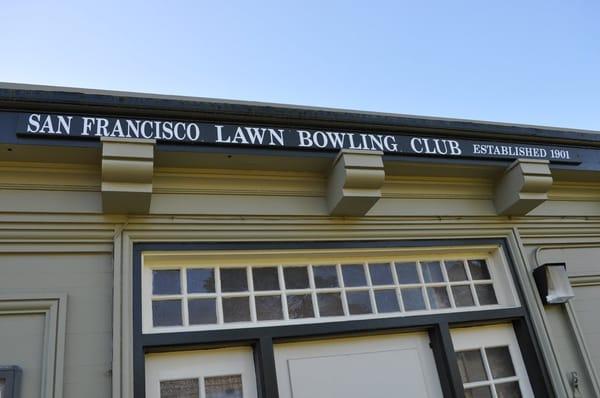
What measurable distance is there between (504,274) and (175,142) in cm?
288

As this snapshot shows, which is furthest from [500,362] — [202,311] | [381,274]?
[202,311]

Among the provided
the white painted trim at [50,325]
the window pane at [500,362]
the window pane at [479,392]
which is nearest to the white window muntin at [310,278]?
the window pane at [500,362]

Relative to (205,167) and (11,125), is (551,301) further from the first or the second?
(11,125)

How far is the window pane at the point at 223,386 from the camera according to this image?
122 inches

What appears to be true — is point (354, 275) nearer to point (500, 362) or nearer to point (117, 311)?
point (500, 362)

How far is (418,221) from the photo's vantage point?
13.3 feet

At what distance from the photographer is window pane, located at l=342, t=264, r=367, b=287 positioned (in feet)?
12.3

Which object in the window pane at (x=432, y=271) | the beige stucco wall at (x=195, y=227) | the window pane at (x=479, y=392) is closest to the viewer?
the beige stucco wall at (x=195, y=227)

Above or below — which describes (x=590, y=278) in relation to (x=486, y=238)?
below

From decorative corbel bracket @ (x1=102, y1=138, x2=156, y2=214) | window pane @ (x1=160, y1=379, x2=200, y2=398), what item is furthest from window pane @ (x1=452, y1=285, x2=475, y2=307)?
decorative corbel bracket @ (x1=102, y1=138, x2=156, y2=214)

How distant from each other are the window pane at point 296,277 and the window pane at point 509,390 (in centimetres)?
169

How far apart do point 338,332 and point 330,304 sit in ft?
0.78

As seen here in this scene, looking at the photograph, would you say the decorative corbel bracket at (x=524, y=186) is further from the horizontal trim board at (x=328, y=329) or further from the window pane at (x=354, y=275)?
the window pane at (x=354, y=275)

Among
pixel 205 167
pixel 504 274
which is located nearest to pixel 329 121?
→ pixel 205 167
